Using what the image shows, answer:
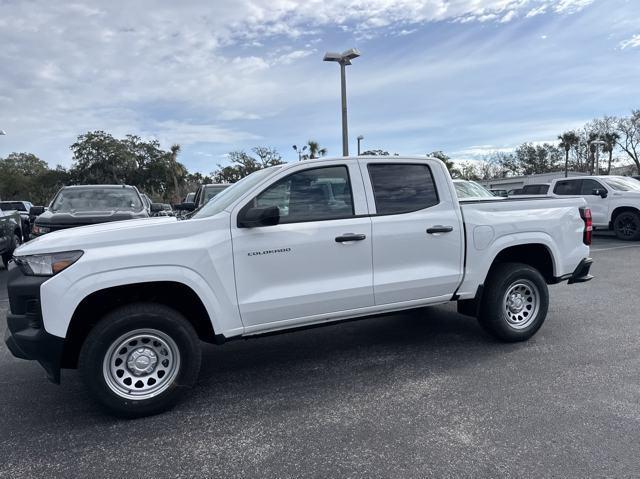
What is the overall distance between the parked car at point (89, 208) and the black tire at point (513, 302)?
6435 mm

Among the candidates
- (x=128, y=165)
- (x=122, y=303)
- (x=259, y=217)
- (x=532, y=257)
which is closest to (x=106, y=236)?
(x=122, y=303)

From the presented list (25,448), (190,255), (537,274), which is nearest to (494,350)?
(537,274)

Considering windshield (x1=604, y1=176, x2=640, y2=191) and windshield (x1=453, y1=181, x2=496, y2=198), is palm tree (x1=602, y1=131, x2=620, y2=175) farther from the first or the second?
windshield (x1=453, y1=181, x2=496, y2=198)

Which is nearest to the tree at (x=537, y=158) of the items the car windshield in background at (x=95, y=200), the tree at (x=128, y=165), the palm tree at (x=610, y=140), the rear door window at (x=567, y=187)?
the palm tree at (x=610, y=140)

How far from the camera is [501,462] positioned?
2906 mm

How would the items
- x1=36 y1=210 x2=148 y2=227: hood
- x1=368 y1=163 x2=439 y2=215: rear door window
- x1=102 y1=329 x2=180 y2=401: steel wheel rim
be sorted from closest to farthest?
1. x1=102 y1=329 x2=180 y2=401: steel wheel rim
2. x1=368 y1=163 x2=439 y2=215: rear door window
3. x1=36 y1=210 x2=148 y2=227: hood

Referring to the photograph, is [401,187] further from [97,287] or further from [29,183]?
[29,183]

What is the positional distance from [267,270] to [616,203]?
13.2 m

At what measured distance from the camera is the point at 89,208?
9.51 meters

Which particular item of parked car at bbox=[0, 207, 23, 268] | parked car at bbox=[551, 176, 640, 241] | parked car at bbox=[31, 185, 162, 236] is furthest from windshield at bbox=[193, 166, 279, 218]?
parked car at bbox=[551, 176, 640, 241]

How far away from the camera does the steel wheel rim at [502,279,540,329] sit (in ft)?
16.4

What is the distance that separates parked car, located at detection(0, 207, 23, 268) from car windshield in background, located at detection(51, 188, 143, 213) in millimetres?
1960

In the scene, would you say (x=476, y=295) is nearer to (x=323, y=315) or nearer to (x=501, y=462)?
(x=323, y=315)

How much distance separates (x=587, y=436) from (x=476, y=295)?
179cm
